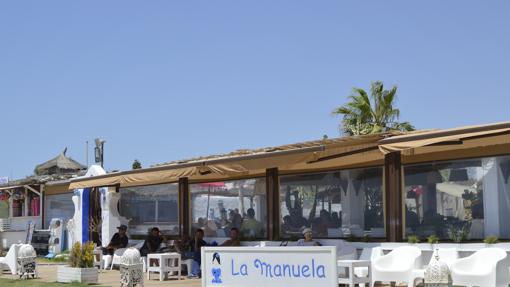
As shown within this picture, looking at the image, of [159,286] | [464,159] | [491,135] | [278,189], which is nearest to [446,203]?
[464,159]

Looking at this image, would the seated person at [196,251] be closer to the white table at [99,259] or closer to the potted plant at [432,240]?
the white table at [99,259]

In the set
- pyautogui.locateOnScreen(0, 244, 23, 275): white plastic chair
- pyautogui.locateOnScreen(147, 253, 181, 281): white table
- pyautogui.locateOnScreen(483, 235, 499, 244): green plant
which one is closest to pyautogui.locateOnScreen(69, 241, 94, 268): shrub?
pyautogui.locateOnScreen(147, 253, 181, 281): white table

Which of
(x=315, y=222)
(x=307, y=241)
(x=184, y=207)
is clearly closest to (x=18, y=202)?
(x=184, y=207)

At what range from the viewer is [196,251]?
1572 centimetres

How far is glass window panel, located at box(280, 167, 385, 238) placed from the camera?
1368 cm

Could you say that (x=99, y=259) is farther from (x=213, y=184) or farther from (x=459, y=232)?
(x=459, y=232)

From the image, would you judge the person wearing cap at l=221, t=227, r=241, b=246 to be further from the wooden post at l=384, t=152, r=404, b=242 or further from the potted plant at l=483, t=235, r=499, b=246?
the potted plant at l=483, t=235, r=499, b=246

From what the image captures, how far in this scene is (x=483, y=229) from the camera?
1205 centimetres

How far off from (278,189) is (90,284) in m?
4.13

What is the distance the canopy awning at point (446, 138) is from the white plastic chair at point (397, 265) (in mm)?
1535

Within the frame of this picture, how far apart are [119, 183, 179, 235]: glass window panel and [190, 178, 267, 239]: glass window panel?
2.51ft

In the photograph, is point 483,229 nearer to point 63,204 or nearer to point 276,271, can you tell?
point 276,271

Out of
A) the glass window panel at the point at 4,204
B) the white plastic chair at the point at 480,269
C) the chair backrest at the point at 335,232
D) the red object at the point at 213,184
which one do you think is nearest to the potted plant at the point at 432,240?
the white plastic chair at the point at 480,269

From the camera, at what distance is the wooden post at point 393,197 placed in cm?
1262
